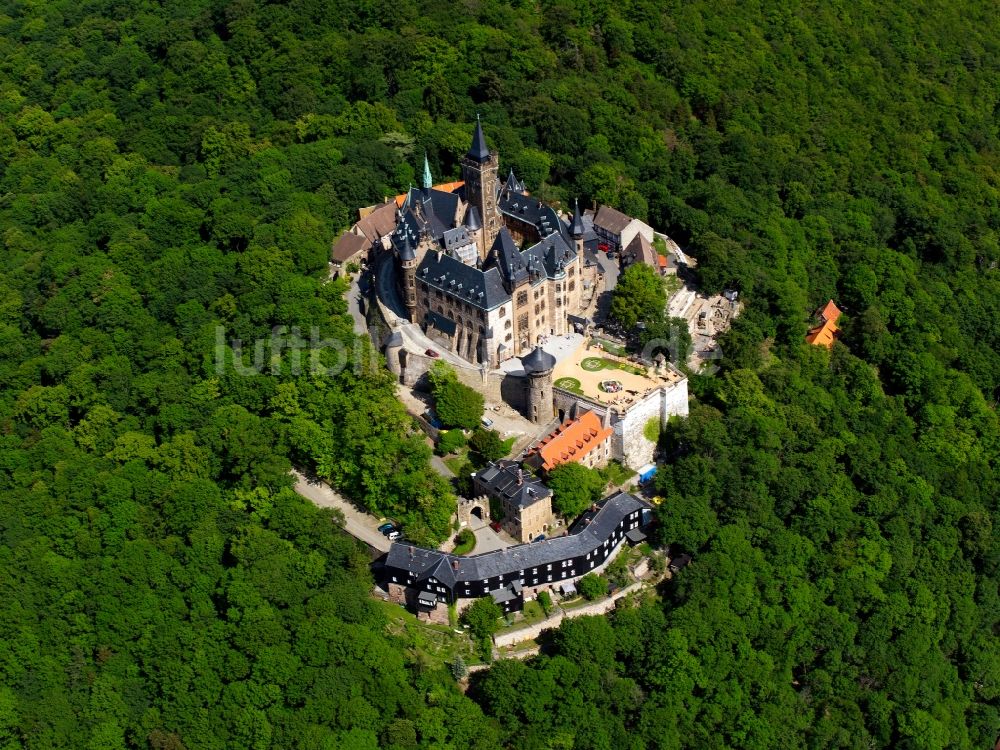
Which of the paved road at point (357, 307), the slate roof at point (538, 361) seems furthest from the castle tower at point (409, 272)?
the slate roof at point (538, 361)

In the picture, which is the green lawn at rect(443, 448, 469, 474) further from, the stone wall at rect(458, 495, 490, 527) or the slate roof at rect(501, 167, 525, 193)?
the slate roof at rect(501, 167, 525, 193)

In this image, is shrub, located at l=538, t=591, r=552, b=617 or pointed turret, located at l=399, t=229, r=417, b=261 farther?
pointed turret, located at l=399, t=229, r=417, b=261

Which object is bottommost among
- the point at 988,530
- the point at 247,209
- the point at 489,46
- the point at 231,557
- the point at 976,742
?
the point at 976,742

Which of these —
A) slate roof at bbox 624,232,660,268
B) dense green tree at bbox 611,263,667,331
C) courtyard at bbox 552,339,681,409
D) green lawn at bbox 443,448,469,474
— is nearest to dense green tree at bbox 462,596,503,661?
green lawn at bbox 443,448,469,474

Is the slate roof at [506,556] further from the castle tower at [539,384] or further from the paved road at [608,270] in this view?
the paved road at [608,270]

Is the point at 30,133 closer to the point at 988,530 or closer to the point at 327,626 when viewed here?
the point at 327,626

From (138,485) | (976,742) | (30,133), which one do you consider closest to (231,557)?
(138,485)
